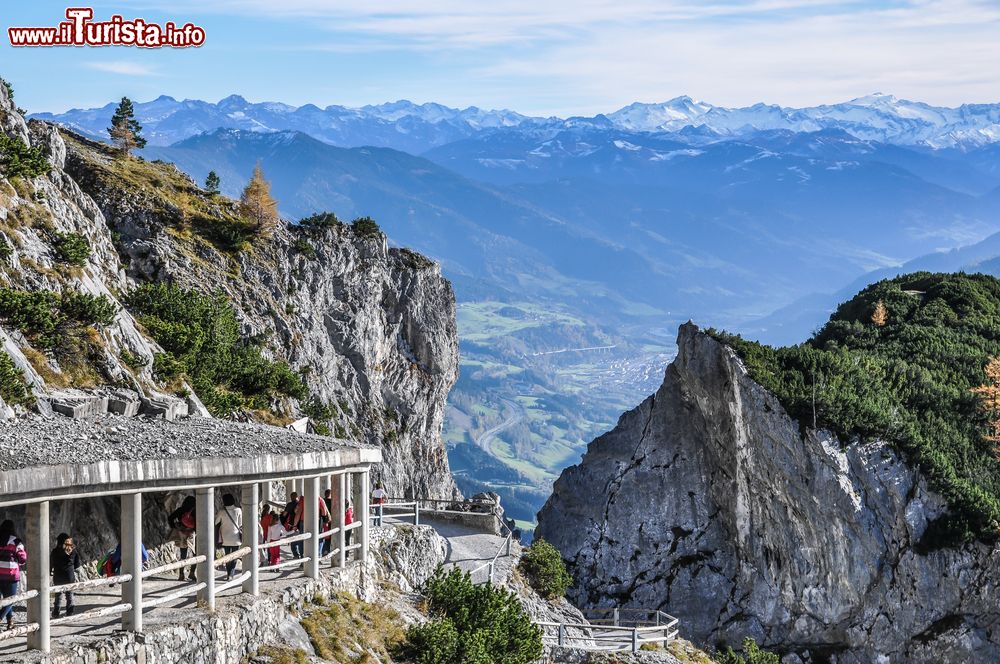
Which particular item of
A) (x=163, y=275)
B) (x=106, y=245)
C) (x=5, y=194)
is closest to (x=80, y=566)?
(x=5, y=194)

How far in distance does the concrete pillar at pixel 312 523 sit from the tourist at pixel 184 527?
240 centimetres

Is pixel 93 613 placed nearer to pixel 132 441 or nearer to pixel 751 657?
pixel 132 441

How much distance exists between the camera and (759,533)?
5897 cm

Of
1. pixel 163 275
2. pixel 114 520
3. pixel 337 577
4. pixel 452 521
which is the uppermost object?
pixel 163 275

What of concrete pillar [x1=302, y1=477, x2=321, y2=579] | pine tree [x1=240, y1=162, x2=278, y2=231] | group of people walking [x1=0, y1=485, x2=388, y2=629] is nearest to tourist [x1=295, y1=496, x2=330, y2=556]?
group of people walking [x1=0, y1=485, x2=388, y2=629]

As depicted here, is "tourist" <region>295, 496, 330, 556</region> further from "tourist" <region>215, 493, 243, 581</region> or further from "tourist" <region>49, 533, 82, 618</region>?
"tourist" <region>49, 533, 82, 618</region>

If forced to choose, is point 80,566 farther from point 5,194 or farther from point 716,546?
point 716,546

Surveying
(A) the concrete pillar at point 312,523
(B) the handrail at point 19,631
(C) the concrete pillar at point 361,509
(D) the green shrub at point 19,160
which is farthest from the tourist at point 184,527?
(D) the green shrub at point 19,160

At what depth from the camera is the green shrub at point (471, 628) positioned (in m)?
24.7

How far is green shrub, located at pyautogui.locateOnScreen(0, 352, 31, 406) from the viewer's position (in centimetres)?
2698

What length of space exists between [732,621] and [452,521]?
15224mm

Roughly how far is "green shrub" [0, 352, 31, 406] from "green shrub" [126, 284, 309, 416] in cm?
1177

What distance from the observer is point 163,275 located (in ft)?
191

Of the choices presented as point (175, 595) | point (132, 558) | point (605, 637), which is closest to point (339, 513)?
point (175, 595)
